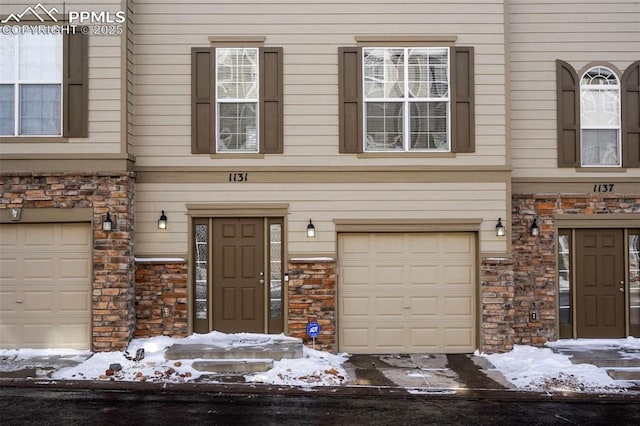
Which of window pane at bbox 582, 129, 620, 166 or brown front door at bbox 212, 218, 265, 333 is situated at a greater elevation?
window pane at bbox 582, 129, 620, 166

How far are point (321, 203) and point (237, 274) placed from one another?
1.90m

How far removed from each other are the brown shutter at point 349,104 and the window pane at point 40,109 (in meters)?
4.62

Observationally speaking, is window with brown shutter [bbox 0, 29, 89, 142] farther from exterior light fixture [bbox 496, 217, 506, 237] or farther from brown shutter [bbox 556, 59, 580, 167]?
brown shutter [bbox 556, 59, 580, 167]

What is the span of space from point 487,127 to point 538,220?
1.97 meters

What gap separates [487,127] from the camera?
34.3 ft

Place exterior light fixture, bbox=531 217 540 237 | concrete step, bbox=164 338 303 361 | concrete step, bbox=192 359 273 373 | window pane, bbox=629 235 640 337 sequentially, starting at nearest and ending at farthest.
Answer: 1. concrete step, bbox=192 359 273 373
2. concrete step, bbox=164 338 303 361
3. exterior light fixture, bbox=531 217 540 237
4. window pane, bbox=629 235 640 337

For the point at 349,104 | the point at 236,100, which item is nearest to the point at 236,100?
the point at 236,100

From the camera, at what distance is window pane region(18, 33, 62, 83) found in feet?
32.3

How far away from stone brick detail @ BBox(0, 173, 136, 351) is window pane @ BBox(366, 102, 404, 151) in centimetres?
416

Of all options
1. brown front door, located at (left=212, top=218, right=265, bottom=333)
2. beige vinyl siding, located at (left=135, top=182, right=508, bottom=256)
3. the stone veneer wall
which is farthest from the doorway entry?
the stone veneer wall

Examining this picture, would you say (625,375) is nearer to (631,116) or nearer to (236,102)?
(631,116)

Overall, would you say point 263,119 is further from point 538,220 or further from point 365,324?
point 538,220

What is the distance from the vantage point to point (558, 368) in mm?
9242

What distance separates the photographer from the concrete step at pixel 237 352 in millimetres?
9469
